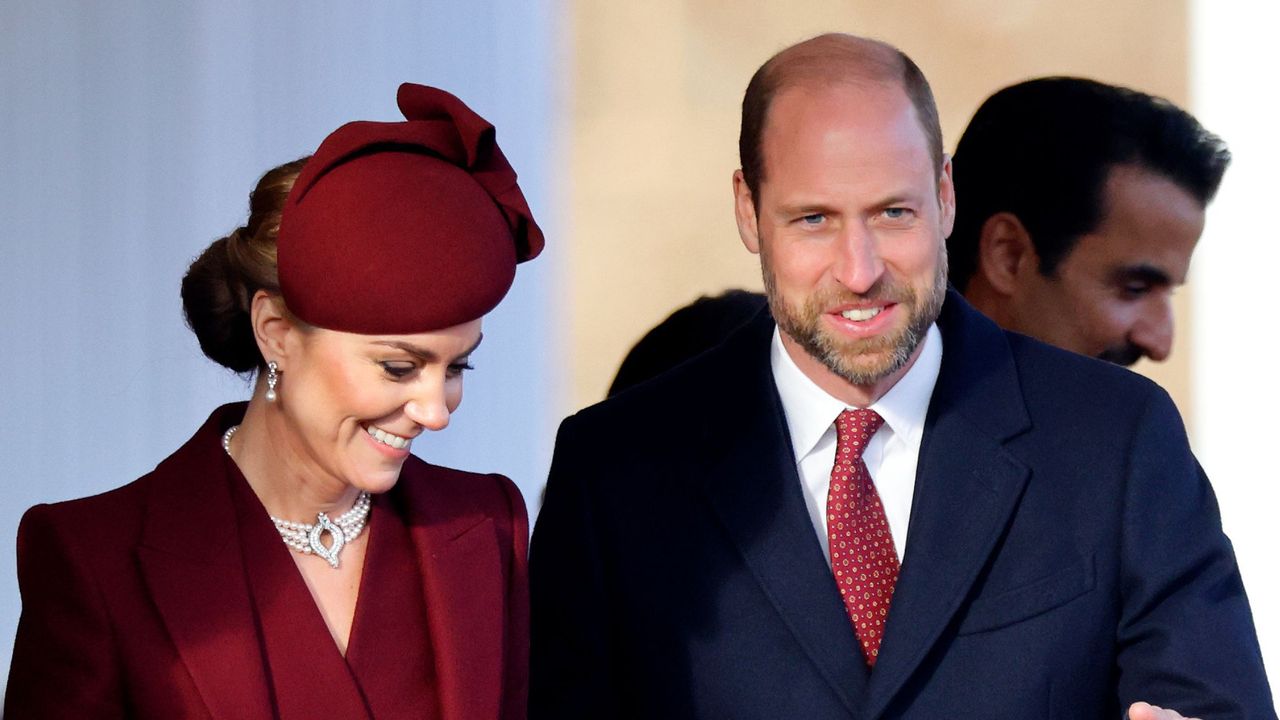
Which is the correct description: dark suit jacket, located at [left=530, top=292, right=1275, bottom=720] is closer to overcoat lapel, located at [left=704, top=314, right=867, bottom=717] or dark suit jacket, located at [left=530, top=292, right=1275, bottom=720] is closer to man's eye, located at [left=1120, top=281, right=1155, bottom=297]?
overcoat lapel, located at [left=704, top=314, right=867, bottom=717]

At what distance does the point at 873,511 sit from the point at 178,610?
0.89 metres

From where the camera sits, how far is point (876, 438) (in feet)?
8.55

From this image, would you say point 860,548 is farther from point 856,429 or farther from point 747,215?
point 747,215

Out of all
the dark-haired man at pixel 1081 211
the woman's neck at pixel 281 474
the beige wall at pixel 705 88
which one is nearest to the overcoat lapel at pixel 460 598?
the woman's neck at pixel 281 474

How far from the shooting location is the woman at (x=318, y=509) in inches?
86.8

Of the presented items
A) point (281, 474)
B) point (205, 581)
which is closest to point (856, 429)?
point (281, 474)

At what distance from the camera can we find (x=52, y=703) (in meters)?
2.13

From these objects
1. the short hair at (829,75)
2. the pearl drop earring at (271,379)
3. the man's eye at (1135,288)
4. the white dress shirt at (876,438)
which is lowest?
the white dress shirt at (876,438)

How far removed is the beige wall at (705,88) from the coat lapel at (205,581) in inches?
136

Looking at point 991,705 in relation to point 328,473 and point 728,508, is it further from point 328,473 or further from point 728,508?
point 328,473

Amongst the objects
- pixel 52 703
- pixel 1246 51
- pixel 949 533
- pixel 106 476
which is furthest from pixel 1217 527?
pixel 1246 51

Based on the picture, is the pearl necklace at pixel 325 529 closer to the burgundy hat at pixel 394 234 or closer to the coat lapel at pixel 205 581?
the coat lapel at pixel 205 581

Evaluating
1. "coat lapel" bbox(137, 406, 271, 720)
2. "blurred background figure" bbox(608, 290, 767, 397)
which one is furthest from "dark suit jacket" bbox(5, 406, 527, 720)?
"blurred background figure" bbox(608, 290, 767, 397)

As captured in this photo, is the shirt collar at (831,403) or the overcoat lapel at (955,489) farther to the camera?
the shirt collar at (831,403)
